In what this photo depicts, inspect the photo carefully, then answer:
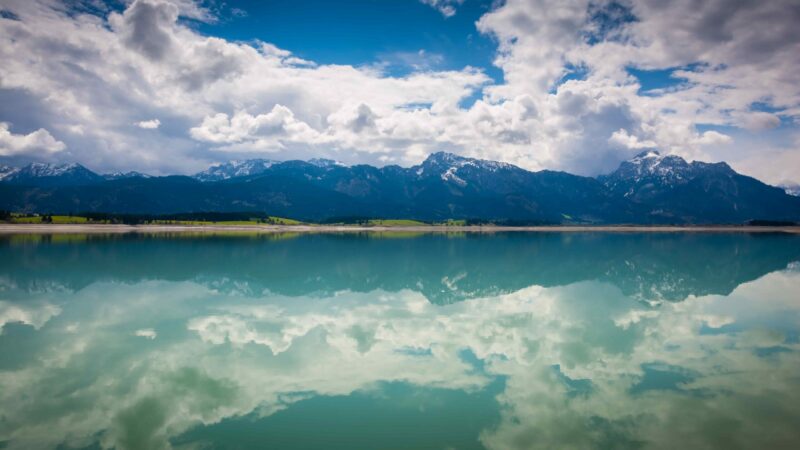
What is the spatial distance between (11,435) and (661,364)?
2511cm

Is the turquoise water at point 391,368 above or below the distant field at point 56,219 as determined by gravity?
below

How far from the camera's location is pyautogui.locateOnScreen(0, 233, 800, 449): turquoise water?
45.5ft

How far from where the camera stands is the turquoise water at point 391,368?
1388cm

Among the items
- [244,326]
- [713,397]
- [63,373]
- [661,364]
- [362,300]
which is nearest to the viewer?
[713,397]

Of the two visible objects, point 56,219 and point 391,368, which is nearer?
point 391,368

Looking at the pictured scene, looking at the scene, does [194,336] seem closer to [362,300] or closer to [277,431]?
[277,431]

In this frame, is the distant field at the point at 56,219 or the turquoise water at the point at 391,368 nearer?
the turquoise water at the point at 391,368

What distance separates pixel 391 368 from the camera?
20.0 m

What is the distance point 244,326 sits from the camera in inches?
1076

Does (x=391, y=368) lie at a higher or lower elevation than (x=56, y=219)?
lower

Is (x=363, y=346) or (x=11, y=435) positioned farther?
(x=363, y=346)

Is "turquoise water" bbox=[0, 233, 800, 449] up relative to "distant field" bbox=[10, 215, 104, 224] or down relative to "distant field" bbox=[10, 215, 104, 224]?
down

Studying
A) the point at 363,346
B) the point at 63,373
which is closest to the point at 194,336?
the point at 63,373

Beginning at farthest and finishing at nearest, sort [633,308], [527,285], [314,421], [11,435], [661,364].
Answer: [527,285] → [633,308] → [661,364] → [314,421] → [11,435]
